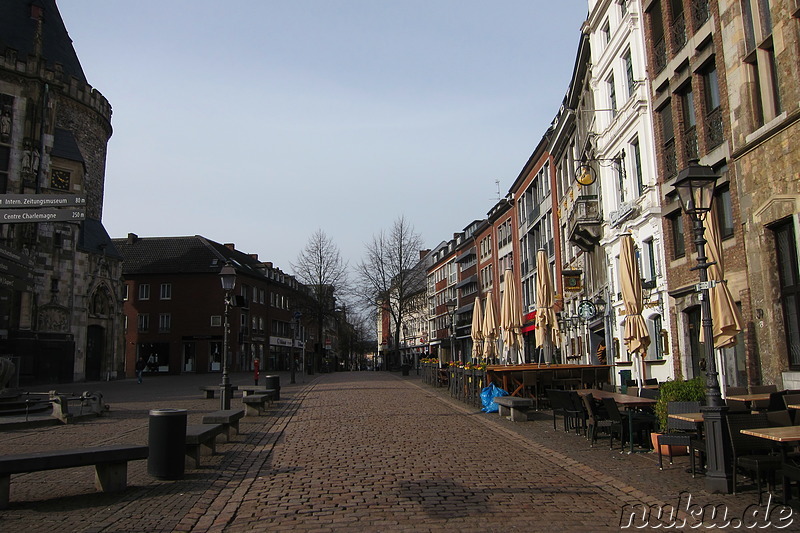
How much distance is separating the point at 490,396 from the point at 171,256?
5089 centimetres

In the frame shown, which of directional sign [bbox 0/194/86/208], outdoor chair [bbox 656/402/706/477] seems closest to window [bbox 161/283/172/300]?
directional sign [bbox 0/194/86/208]

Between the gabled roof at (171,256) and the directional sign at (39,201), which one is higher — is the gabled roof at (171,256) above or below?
above

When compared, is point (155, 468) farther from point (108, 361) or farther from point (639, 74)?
point (108, 361)

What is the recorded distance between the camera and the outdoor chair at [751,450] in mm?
6625

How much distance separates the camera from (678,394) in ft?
31.4

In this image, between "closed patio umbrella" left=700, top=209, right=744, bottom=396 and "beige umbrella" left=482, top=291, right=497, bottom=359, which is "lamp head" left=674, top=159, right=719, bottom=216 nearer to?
"closed patio umbrella" left=700, top=209, right=744, bottom=396

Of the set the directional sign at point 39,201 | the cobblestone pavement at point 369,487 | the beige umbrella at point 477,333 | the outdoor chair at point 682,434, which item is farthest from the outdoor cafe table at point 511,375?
the directional sign at point 39,201

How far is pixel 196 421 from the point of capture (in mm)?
14938

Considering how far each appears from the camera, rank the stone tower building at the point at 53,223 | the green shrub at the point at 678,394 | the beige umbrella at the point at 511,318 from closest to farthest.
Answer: the green shrub at the point at 678,394 < the beige umbrella at the point at 511,318 < the stone tower building at the point at 53,223

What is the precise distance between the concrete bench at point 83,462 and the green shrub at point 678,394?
7253mm

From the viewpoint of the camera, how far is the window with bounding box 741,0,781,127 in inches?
550

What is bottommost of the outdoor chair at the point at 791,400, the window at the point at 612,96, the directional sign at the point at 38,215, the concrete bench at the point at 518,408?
the concrete bench at the point at 518,408

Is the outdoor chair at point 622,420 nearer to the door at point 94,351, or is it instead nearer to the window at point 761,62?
the window at point 761,62

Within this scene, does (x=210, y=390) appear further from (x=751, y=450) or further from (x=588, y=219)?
(x=751, y=450)
